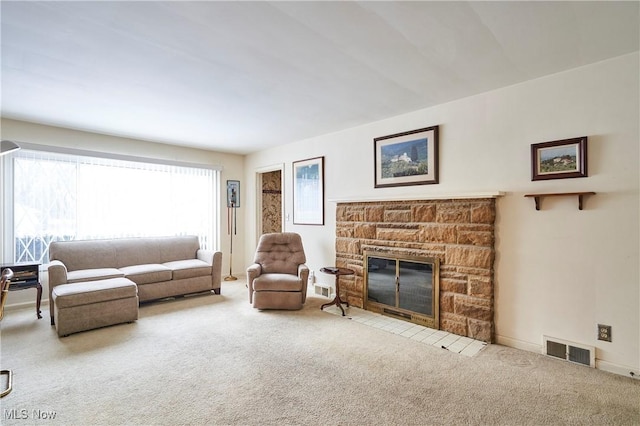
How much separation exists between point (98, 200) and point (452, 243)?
16.2 feet

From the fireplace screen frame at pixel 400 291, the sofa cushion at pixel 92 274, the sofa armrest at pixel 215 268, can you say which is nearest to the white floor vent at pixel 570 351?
the fireplace screen frame at pixel 400 291

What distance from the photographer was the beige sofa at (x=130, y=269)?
338 centimetres

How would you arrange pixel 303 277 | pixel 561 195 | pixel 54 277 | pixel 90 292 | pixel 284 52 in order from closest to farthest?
pixel 284 52
pixel 561 195
pixel 90 292
pixel 54 277
pixel 303 277

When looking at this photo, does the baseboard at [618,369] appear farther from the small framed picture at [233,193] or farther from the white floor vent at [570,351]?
the small framed picture at [233,193]

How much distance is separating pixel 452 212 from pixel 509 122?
99cm

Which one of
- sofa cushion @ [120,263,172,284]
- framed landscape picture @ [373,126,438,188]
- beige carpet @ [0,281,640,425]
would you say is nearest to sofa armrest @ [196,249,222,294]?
sofa cushion @ [120,263,172,284]

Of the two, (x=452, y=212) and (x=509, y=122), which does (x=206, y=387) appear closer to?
(x=452, y=212)

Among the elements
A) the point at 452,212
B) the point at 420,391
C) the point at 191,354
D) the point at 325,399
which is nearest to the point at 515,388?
Answer: the point at 420,391

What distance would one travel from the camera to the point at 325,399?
2055 mm

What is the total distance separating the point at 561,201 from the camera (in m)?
2.65

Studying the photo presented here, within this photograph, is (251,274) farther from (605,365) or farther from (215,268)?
(605,365)

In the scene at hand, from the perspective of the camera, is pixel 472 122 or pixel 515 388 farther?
pixel 472 122

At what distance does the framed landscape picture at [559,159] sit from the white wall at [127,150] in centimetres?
500

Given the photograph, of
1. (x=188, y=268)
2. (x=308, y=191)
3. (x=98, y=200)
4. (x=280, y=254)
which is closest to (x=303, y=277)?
(x=280, y=254)
